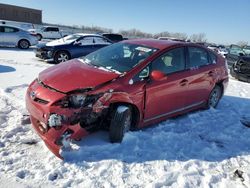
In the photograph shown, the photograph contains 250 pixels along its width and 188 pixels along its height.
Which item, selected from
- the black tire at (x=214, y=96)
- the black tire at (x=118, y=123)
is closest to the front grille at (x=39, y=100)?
Result: the black tire at (x=118, y=123)

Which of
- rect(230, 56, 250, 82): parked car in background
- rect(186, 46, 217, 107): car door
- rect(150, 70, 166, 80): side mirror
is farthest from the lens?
rect(230, 56, 250, 82): parked car in background

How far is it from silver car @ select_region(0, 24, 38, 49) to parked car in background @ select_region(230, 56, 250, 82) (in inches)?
495

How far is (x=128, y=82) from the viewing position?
4.35 meters

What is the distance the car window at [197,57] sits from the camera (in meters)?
5.76

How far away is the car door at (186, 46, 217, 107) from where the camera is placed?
5648 mm

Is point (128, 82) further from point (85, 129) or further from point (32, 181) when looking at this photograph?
point (32, 181)

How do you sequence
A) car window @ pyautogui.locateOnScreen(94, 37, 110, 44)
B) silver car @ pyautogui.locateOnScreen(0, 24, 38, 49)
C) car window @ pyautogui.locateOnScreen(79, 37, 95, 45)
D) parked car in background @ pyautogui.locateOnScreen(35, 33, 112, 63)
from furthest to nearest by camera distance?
silver car @ pyautogui.locateOnScreen(0, 24, 38, 49), car window @ pyautogui.locateOnScreen(94, 37, 110, 44), car window @ pyautogui.locateOnScreen(79, 37, 95, 45), parked car in background @ pyautogui.locateOnScreen(35, 33, 112, 63)

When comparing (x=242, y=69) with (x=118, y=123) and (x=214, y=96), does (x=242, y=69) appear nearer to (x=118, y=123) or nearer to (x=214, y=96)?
(x=214, y=96)

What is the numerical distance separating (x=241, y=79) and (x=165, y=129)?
7964 mm

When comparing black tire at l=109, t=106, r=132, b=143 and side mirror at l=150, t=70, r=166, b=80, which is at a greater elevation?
side mirror at l=150, t=70, r=166, b=80

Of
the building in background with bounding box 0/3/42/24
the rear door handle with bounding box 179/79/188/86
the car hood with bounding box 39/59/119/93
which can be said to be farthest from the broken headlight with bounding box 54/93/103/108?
the building in background with bounding box 0/3/42/24

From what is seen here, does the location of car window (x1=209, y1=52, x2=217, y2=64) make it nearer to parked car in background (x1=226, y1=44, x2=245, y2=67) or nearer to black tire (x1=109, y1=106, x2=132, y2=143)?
black tire (x1=109, y1=106, x2=132, y2=143)

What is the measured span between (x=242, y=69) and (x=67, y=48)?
744 cm

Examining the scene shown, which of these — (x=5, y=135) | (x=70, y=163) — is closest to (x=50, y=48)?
(x=5, y=135)
